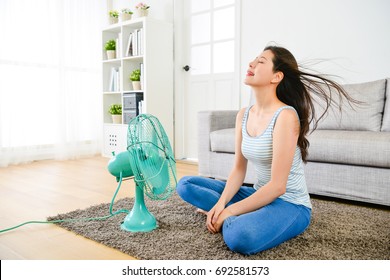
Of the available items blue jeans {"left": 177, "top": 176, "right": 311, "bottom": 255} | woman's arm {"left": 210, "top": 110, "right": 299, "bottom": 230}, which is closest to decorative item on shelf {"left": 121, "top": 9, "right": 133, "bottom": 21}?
woman's arm {"left": 210, "top": 110, "right": 299, "bottom": 230}

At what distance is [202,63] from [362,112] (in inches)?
74.4

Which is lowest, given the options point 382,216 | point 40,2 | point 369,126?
point 382,216

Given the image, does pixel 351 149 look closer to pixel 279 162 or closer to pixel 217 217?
pixel 279 162

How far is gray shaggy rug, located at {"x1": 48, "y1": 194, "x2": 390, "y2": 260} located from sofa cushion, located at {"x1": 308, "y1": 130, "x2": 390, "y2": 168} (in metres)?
0.28

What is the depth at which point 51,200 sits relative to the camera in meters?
2.21

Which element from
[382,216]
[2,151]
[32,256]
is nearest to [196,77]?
[2,151]

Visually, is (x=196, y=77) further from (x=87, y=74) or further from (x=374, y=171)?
(x=374, y=171)

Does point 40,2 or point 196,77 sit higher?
point 40,2

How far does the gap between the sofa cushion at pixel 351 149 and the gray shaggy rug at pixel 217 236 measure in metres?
0.28

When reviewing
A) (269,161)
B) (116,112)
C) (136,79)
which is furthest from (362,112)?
(116,112)

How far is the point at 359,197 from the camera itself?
81.5 inches

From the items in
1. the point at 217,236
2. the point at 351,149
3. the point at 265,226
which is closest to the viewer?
the point at 265,226

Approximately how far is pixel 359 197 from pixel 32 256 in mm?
1738

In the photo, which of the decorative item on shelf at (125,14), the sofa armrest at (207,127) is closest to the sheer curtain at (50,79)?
the decorative item on shelf at (125,14)
